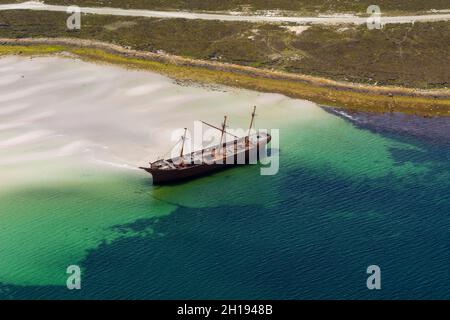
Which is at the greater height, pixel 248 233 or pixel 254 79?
pixel 254 79

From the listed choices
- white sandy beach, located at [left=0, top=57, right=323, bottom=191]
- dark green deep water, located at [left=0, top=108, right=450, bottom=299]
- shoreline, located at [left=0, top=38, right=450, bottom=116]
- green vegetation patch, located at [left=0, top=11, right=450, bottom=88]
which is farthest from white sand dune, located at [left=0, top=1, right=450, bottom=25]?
dark green deep water, located at [left=0, top=108, right=450, bottom=299]

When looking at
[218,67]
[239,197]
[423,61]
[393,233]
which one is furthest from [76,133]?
[423,61]

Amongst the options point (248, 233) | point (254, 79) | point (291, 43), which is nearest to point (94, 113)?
point (254, 79)

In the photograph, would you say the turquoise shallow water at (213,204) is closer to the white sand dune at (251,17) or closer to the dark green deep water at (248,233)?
the dark green deep water at (248,233)

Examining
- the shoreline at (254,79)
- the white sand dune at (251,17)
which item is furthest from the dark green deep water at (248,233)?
the white sand dune at (251,17)

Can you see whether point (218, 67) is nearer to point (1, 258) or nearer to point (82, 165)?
point (82, 165)

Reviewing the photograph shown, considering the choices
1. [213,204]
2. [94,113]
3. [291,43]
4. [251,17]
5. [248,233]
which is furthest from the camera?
[251,17]

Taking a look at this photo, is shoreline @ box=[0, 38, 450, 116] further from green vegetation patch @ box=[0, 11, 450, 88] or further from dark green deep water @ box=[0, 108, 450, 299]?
dark green deep water @ box=[0, 108, 450, 299]

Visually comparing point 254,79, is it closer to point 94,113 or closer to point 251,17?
point 251,17
